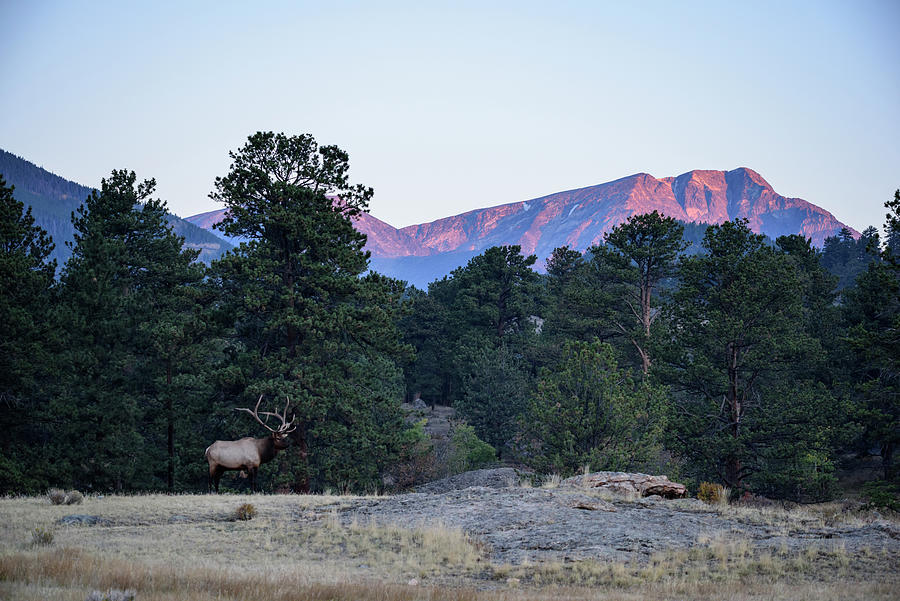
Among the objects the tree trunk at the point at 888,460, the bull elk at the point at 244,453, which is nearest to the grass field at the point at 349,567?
the bull elk at the point at 244,453

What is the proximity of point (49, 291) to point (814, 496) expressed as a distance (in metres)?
34.6

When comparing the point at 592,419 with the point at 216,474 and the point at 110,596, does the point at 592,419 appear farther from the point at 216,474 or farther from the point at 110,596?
the point at 110,596

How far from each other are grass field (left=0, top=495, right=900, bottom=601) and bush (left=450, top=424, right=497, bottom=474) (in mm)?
22685

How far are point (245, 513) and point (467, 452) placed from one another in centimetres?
2346

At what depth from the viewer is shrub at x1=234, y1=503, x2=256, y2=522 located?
588 inches

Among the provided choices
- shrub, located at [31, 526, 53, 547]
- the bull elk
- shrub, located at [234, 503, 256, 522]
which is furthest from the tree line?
shrub, located at [31, 526, 53, 547]

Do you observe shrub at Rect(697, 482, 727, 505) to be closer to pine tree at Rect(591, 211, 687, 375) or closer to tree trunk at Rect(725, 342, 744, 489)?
tree trunk at Rect(725, 342, 744, 489)

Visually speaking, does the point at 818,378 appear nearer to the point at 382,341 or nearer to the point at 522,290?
the point at 522,290

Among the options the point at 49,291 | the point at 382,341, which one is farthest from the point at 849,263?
the point at 49,291

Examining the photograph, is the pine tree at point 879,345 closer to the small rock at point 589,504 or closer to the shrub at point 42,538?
the small rock at point 589,504

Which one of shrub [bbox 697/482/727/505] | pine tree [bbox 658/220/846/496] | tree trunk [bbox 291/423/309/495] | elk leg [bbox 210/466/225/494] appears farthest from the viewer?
pine tree [bbox 658/220/846/496]

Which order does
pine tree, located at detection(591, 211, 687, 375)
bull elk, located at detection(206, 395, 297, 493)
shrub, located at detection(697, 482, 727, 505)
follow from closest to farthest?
shrub, located at detection(697, 482, 727, 505), bull elk, located at detection(206, 395, 297, 493), pine tree, located at detection(591, 211, 687, 375)

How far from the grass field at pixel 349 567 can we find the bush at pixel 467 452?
2269 centimetres

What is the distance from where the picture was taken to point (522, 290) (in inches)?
1997
